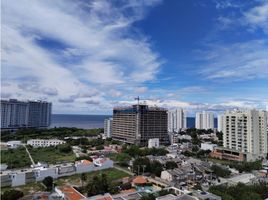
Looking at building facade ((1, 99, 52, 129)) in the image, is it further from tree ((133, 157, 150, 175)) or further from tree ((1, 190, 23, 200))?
tree ((1, 190, 23, 200))

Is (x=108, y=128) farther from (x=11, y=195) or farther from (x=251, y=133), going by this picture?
(x=11, y=195)

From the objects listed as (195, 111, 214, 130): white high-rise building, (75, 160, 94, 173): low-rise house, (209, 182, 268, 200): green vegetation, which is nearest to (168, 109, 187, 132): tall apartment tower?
(195, 111, 214, 130): white high-rise building

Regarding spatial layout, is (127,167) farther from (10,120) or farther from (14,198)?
(10,120)

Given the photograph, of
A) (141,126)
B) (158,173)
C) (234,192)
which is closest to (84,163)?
(158,173)

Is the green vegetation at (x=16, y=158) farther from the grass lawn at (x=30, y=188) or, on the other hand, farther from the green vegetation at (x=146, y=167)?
the green vegetation at (x=146, y=167)

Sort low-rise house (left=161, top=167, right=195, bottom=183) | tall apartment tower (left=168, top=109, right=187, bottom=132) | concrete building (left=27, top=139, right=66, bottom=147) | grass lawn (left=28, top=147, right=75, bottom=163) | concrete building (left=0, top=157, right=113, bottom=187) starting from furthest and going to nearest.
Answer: tall apartment tower (left=168, top=109, right=187, bottom=132)
concrete building (left=27, top=139, right=66, bottom=147)
grass lawn (left=28, top=147, right=75, bottom=163)
low-rise house (left=161, top=167, right=195, bottom=183)
concrete building (left=0, top=157, right=113, bottom=187)

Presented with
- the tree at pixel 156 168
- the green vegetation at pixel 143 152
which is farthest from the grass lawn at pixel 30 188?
the green vegetation at pixel 143 152
